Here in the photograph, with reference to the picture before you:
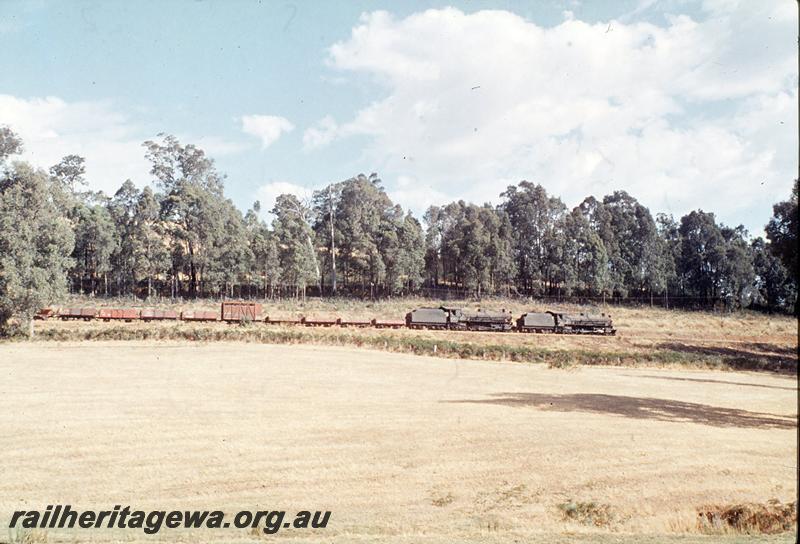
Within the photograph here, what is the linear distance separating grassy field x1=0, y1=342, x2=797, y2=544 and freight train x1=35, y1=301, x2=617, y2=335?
22909 mm

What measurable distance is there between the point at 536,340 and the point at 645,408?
28.3m

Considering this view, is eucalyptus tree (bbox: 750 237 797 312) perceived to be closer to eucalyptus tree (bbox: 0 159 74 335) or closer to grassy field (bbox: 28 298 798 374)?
grassy field (bbox: 28 298 798 374)

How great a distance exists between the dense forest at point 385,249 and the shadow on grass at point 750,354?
861 inches

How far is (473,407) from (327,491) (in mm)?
11554

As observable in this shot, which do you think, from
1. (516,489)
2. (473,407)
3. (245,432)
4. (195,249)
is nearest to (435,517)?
(516,489)

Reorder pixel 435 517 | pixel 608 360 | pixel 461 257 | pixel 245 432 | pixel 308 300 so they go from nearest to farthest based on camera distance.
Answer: pixel 435 517
pixel 245 432
pixel 608 360
pixel 308 300
pixel 461 257

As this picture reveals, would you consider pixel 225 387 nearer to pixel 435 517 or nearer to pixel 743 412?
pixel 435 517

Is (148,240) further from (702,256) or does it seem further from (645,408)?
(702,256)

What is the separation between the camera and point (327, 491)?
13719 millimetres

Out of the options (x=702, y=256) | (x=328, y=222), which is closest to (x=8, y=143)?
(x=328, y=222)

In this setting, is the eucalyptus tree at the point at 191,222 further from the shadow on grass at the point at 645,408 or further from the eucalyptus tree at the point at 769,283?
the eucalyptus tree at the point at 769,283

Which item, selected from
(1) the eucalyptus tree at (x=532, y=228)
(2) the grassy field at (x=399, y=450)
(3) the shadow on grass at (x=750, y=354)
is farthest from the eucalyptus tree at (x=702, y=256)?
(2) the grassy field at (x=399, y=450)

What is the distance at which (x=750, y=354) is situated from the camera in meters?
49.7

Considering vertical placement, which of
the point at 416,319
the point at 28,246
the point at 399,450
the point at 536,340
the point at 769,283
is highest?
the point at 28,246
